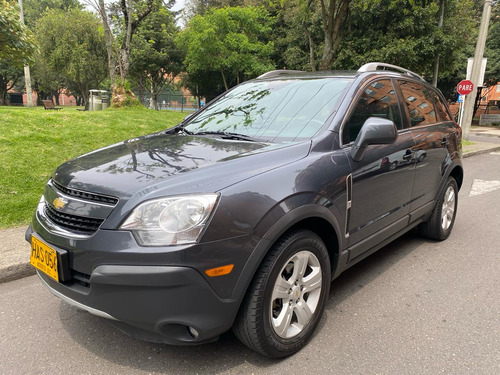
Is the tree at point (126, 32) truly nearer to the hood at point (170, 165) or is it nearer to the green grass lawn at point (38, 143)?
the green grass lawn at point (38, 143)

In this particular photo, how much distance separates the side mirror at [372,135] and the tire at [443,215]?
177 centimetres

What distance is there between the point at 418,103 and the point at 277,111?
1.60 meters

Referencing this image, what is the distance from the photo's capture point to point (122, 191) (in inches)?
73.2

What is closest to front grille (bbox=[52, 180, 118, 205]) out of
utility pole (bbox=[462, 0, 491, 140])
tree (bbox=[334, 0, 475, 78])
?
utility pole (bbox=[462, 0, 491, 140])

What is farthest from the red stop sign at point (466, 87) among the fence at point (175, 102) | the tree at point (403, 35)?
the fence at point (175, 102)

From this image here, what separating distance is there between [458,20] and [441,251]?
17817mm

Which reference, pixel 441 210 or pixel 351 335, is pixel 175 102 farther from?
pixel 351 335

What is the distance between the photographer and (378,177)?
2727mm

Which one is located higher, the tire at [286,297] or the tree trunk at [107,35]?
the tree trunk at [107,35]

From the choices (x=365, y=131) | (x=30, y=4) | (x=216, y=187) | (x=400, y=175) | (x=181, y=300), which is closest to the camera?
(x=181, y=300)

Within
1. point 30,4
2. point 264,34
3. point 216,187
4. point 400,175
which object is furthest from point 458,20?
point 30,4

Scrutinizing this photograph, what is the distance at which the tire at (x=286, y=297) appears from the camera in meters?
1.92

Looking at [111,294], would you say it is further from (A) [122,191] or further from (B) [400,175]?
(B) [400,175]

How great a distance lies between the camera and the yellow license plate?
1.95 meters
